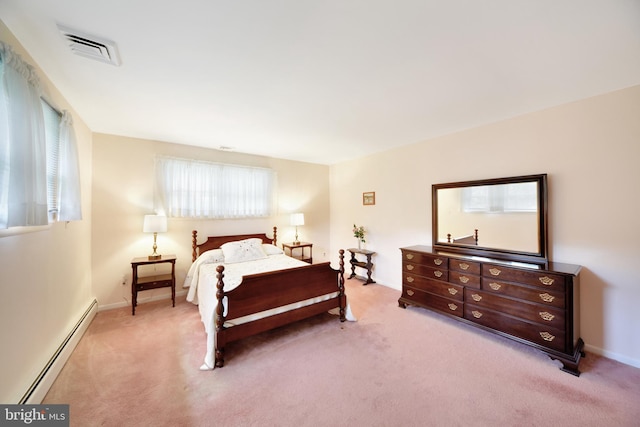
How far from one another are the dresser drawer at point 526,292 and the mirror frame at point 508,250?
364mm

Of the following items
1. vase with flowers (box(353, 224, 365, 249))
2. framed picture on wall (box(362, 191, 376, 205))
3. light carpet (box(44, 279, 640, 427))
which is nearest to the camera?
light carpet (box(44, 279, 640, 427))

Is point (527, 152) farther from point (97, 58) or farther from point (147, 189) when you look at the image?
point (147, 189)

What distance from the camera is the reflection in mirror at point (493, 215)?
2.52 meters

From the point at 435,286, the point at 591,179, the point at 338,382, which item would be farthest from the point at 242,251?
the point at 591,179

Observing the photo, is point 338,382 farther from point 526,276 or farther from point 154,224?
point 154,224

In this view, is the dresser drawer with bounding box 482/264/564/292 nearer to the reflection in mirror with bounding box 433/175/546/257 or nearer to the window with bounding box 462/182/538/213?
the reflection in mirror with bounding box 433/175/546/257

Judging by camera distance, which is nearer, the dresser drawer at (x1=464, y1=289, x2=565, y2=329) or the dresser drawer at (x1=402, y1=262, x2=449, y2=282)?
the dresser drawer at (x1=464, y1=289, x2=565, y2=329)

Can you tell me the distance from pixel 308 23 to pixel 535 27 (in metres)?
1.39

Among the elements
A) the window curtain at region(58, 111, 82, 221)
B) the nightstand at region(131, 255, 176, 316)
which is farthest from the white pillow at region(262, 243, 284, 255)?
the window curtain at region(58, 111, 82, 221)

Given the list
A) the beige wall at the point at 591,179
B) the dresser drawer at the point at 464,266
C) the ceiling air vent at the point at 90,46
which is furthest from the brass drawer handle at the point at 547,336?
the ceiling air vent at the point at 90,46

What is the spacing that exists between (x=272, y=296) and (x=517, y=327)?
2480 mm

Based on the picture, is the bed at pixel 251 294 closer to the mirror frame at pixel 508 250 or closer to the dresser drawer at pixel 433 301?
the dresser drawer at pixel 433 301

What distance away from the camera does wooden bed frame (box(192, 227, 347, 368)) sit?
214 centimetres

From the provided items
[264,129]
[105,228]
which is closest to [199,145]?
[264,129]
